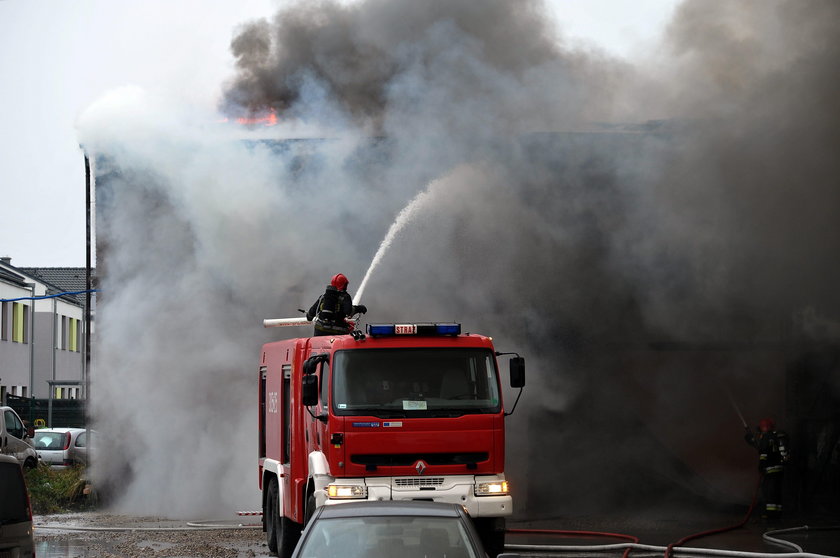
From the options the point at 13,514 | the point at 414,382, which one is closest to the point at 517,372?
the point at 414,382

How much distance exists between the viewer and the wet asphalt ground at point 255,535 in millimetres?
12625

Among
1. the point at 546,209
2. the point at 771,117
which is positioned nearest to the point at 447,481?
the point at 546,209

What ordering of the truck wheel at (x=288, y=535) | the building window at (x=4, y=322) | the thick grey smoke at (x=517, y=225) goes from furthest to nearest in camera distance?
1. the building window at (x=4, y=322)
2. the thick grey smoke at (x=517, y=225)
3. the truck wheel at (x=288, y=535)

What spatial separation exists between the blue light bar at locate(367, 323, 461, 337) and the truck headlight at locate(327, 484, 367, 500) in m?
1.39

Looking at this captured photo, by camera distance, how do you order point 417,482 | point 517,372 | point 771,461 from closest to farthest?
point 417,482 < point 517,372 < point 771,461

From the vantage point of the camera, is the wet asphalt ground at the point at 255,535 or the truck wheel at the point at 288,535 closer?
the truck wheel at the point at 288,535

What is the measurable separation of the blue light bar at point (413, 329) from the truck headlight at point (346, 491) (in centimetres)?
139

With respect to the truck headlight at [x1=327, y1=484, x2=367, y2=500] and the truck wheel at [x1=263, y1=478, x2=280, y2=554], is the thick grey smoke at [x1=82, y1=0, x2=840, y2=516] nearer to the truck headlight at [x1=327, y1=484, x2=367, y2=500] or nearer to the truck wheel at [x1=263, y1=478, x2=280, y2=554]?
the truck wheel at [x1=263, y1=478, x2=280, y2=554]

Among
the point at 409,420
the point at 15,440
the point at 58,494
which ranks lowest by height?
the point at 58,494

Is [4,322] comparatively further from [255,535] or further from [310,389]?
[310,389]

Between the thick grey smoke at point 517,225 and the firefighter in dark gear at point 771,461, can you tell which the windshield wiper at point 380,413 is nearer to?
the thick grey smoke at point 517,225

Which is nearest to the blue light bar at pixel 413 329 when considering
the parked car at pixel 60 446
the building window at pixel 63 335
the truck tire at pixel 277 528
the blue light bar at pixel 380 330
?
the blue light bar at pixel 380 330

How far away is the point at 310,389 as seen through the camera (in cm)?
1043

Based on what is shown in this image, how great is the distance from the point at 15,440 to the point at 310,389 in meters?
13.0
